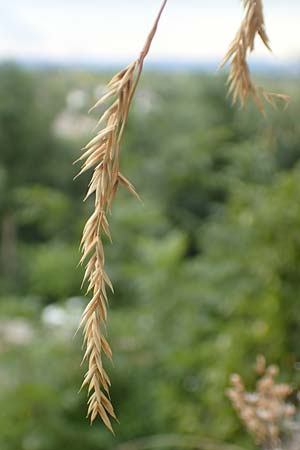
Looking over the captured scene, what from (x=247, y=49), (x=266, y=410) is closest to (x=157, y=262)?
(x=266, y=410)

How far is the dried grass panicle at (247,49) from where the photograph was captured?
0.29 metres

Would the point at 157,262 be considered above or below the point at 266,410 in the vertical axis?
below

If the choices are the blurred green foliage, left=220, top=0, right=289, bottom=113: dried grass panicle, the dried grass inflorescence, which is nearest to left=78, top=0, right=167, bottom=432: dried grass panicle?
left=220, top=0, right=289, bottom=113: dried grass panicle

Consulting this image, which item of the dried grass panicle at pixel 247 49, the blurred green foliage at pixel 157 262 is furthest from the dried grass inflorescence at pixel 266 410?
the dried grass panicle at pixel 247 49

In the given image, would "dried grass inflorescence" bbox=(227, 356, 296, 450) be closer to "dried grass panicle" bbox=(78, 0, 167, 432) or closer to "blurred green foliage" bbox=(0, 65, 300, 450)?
"blurred green foliage" bbox=(0, 65, 300, 450)

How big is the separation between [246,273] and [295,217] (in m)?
0.32

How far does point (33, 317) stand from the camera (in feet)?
12.7

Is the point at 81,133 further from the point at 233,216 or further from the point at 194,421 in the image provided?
→ the point at 194,421

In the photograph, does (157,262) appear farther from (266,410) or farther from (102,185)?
(102,185)

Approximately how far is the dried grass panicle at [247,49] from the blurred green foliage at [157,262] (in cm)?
16

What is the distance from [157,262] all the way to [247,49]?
2.64 m

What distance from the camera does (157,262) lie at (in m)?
2.93

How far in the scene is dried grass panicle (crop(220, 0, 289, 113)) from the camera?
285mm

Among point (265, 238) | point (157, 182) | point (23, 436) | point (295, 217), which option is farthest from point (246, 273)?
point (157, 182)
